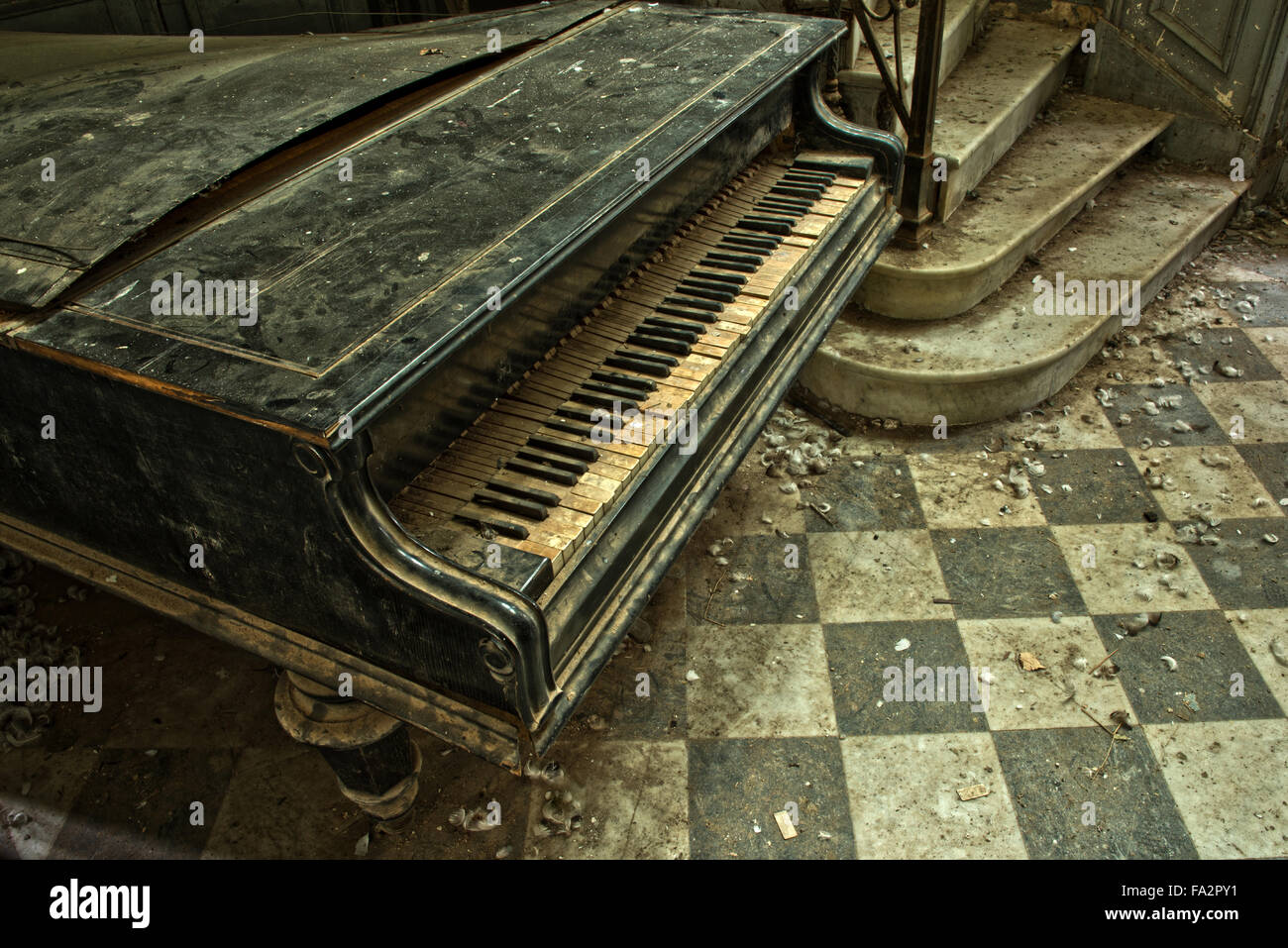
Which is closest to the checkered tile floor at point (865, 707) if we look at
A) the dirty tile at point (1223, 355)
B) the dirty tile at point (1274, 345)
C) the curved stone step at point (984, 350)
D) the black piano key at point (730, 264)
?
the curved stone step at point (984, 350)

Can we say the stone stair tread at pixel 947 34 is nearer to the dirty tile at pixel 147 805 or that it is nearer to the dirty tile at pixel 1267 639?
the dirty tile at pixel 1267 639

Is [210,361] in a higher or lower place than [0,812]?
higher

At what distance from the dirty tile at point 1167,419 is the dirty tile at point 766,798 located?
6.66 ft

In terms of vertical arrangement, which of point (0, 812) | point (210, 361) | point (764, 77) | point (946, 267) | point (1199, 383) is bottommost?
point (0, 812)

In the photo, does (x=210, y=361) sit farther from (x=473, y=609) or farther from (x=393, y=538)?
(x=473, y=609)

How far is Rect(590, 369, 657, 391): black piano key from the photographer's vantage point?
2361 millimetres

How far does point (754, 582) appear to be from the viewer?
3369 mm

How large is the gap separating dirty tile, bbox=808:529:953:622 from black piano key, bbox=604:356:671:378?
1223 mm

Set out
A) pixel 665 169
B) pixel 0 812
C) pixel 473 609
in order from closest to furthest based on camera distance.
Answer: pixel 473 609 < pixel 665 169 < pixel 0 812

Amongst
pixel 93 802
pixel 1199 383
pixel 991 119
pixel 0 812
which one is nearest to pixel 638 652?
pixel 93 802

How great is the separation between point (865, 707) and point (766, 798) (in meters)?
0.45

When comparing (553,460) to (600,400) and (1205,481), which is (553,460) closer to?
(600,400)

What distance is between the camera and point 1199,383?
4.11 metres

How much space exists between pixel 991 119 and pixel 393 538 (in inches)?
153
